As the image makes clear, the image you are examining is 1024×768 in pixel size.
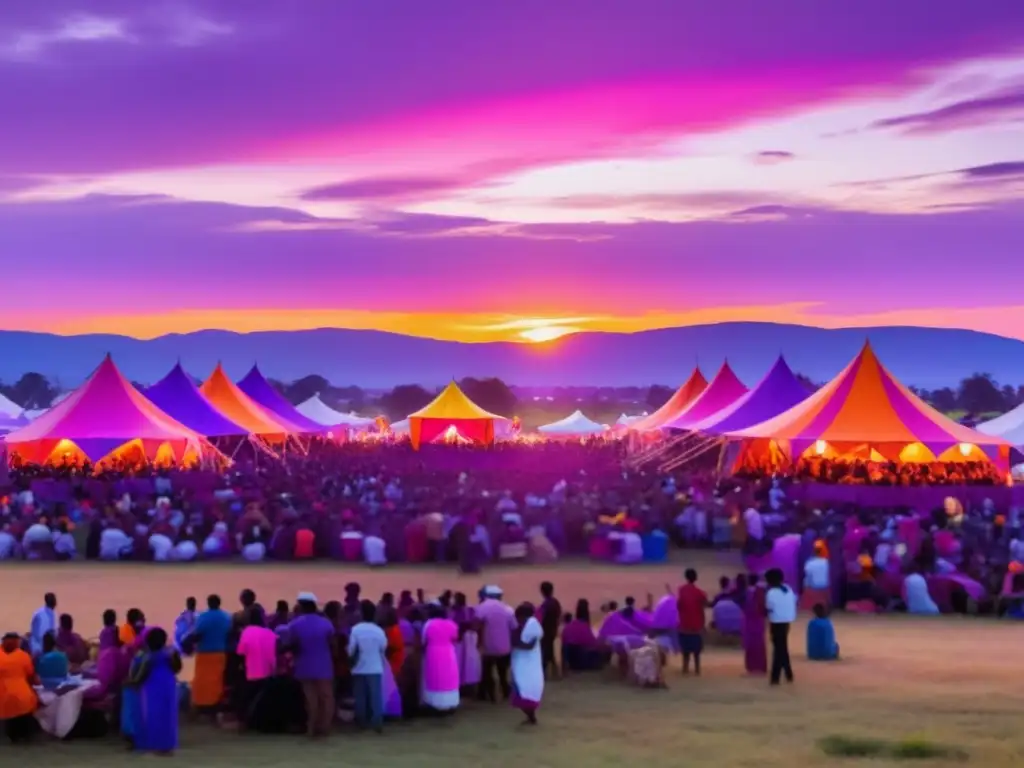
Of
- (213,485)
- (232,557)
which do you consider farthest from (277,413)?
(232,557)

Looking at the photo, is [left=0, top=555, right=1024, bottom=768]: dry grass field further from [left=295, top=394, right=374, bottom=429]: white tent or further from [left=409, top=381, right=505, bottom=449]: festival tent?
[left=295, top=394, right=374, bottom=429]: white tent

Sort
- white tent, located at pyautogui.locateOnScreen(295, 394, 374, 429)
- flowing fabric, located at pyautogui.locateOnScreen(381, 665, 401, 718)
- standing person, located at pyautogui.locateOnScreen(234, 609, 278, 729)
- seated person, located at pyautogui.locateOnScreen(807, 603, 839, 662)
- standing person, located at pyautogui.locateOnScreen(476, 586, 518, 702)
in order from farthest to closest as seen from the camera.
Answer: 1. white tent, located at pyautogui.locateOnScreen(295, 394, 374, 429)
2. seated person, located at pyautogui.locateOnScreen(807, 603, 839, 662)
3. standing person, located at pyautogui.locateOnScreen(476, 586, 518, 702)
4. flowing fabric, located at pyautogui.locateOnScreen(381, 665, 401, 718)
5. standing person, located at pyautogui.locateOnScreen(234, 609, 278, 729)

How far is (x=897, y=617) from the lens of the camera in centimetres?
1603

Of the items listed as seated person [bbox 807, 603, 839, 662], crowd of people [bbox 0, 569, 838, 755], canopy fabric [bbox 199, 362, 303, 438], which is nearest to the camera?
crowd of people [bbox 0, 569, 838, 755]

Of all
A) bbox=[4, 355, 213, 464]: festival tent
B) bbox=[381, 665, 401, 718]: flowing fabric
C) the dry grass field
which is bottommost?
the dry grass field

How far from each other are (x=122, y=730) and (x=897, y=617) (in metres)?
10.2

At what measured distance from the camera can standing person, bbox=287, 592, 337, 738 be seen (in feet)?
31.0

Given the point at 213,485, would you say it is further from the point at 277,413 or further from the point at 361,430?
the point at 361,430

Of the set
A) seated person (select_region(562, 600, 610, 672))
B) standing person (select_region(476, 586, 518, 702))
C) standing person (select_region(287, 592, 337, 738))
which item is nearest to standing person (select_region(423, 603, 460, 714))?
standing person (select_region(476, 586, 518, 702))

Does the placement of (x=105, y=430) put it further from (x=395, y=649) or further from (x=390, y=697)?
(x=390, y=697)

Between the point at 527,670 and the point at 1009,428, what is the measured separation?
89.6 ft

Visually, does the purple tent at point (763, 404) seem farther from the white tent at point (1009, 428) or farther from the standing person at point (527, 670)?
the standing person at point (527, 670)

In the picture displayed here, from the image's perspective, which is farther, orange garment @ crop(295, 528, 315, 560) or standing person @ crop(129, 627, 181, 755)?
orange garment @ crop(295, 528, 315, 560)

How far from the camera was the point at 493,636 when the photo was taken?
35.2ft
